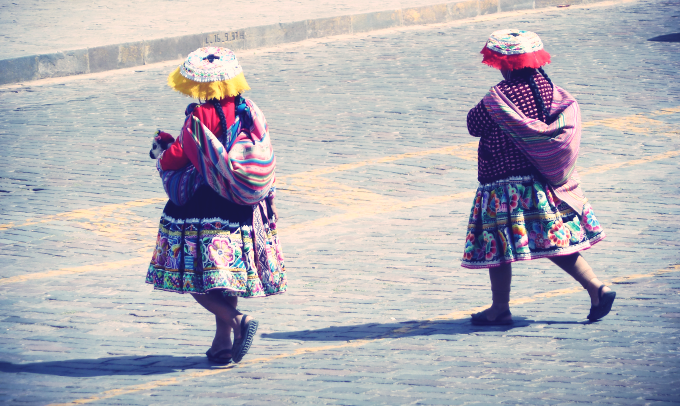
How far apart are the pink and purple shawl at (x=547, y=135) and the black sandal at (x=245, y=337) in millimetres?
1696

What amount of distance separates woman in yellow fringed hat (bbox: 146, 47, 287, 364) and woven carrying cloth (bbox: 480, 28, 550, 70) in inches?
51.6

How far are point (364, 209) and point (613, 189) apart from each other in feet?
6.99

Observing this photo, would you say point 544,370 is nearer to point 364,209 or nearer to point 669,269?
point 669,269

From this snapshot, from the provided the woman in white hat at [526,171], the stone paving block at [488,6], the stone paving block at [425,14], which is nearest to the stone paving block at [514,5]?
the stone paving block at [488,6]

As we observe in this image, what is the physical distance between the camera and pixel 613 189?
787cm

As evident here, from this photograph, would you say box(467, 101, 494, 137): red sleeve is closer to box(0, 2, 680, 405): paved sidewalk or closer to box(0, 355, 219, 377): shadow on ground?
box(0, 2, 680, 405): paved sidewalk

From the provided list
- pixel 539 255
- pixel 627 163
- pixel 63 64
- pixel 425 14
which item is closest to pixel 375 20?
pixel 425 14

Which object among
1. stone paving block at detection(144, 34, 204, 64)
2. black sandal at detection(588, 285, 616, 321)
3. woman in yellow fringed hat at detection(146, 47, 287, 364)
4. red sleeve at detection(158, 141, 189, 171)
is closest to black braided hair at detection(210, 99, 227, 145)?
woman in yellow fringed hat at detection(146, 47, 287, 364)

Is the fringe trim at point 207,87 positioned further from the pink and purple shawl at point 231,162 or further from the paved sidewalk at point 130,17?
the paved sidewalk at point 130,17

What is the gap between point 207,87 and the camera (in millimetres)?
4562

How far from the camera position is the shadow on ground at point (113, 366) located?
4816mm

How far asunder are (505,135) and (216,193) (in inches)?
62.8

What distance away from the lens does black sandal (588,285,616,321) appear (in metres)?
5.09

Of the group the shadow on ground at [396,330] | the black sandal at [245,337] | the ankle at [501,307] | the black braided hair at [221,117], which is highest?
the black braided hair at [221,117]
